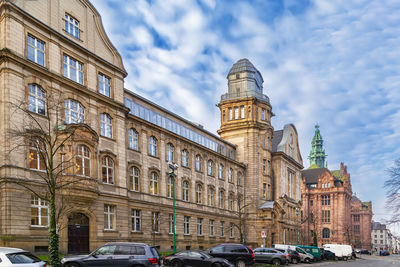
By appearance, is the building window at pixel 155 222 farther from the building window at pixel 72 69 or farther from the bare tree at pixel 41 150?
the building window at pixel 72 69

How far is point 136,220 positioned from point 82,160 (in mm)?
10458

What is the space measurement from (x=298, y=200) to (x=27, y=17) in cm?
6519

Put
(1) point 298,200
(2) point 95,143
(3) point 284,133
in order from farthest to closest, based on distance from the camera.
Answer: (1) point 298,200 → (3) point 284,133 → (2) point 95,143

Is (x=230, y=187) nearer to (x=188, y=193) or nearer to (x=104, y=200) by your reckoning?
(x=188, y=193)

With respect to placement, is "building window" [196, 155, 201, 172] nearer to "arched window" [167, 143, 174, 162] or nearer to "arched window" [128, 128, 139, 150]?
"arched window" [167, 143, 174, 162]

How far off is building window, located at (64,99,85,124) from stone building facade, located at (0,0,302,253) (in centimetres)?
10

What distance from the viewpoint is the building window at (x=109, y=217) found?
3488cm

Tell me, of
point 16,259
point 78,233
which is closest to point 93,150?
point 78,233

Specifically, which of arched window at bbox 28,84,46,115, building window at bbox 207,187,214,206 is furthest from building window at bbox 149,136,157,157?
arched window at bbox 28,84,46,115

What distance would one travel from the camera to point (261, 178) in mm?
66188

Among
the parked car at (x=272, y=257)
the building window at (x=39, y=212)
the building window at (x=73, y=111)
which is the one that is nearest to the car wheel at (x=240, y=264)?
the parked car at (x=272, y=257)

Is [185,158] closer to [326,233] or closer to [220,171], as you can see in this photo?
[220,171]

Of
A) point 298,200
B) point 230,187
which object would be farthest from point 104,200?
point 298,200

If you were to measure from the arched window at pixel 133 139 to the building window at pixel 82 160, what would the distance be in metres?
7.57
